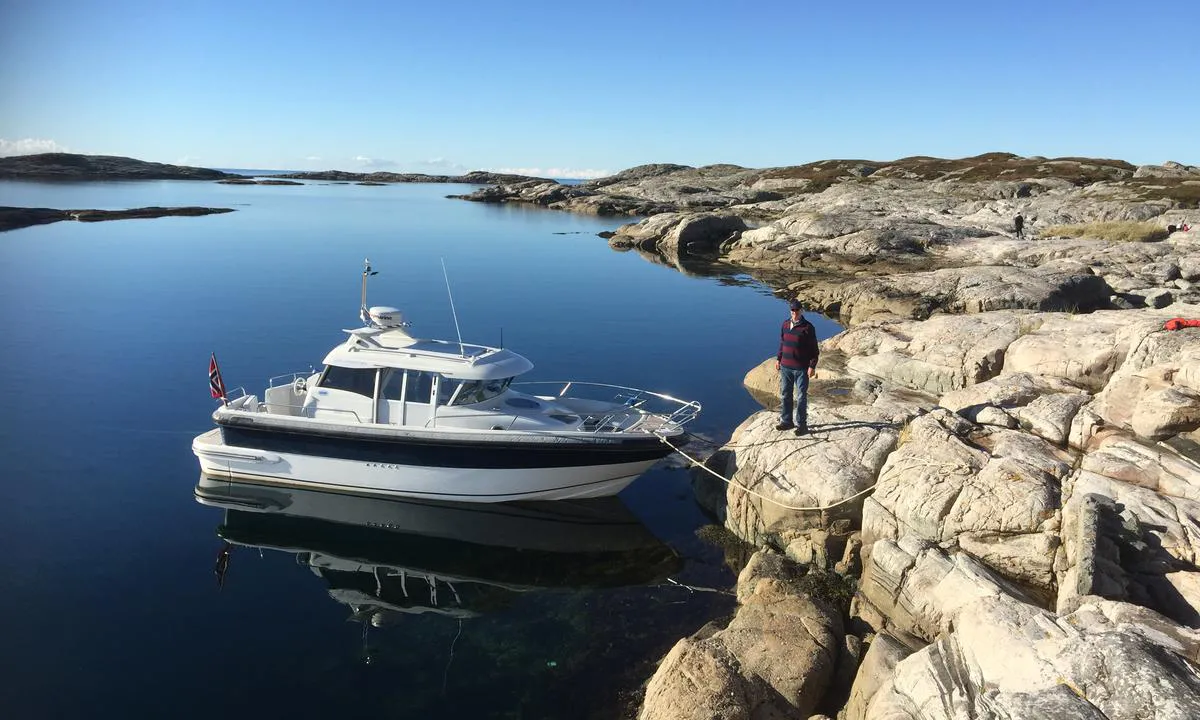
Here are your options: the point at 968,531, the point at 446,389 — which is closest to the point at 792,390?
the point at 968,531

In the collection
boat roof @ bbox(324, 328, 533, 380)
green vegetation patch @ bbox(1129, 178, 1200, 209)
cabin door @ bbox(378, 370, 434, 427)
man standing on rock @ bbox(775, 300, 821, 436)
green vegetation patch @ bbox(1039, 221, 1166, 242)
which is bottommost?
cabin door @ bbox(378, 370, 434, 427)

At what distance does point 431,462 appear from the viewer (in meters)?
15.3

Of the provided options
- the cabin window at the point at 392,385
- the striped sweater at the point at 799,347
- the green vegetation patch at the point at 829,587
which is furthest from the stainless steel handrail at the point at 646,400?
the green vegetation patch at the point at 829,587

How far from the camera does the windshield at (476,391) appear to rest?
15.4 meters

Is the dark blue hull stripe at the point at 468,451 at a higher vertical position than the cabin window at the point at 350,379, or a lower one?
lower

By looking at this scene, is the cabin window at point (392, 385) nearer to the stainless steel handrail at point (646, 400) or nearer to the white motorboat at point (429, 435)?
the white motorboat at point (429, 435)

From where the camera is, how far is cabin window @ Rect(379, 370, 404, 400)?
15539 millimetres

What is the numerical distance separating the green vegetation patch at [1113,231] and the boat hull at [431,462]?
1594 inches

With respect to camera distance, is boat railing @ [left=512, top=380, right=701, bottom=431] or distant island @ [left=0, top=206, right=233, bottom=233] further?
distant island @ [left=0, top=206, right=233, bottom=233]

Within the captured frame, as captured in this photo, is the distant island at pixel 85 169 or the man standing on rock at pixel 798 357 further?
the distant island at pixel 85 169

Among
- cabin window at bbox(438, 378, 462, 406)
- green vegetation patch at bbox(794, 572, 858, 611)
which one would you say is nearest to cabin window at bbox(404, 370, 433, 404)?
cabin window at bbox(438, 378, 462, 406)

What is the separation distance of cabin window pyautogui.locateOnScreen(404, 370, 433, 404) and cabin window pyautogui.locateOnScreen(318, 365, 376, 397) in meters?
0.84

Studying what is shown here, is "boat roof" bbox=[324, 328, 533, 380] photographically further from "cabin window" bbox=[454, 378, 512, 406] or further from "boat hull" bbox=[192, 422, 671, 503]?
"boat hull" bbox=[192, 422, 671, 503]

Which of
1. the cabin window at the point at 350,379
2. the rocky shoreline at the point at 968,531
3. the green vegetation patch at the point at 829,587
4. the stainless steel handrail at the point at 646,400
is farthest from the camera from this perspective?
the stainless steel handrail at the point at 646,400
